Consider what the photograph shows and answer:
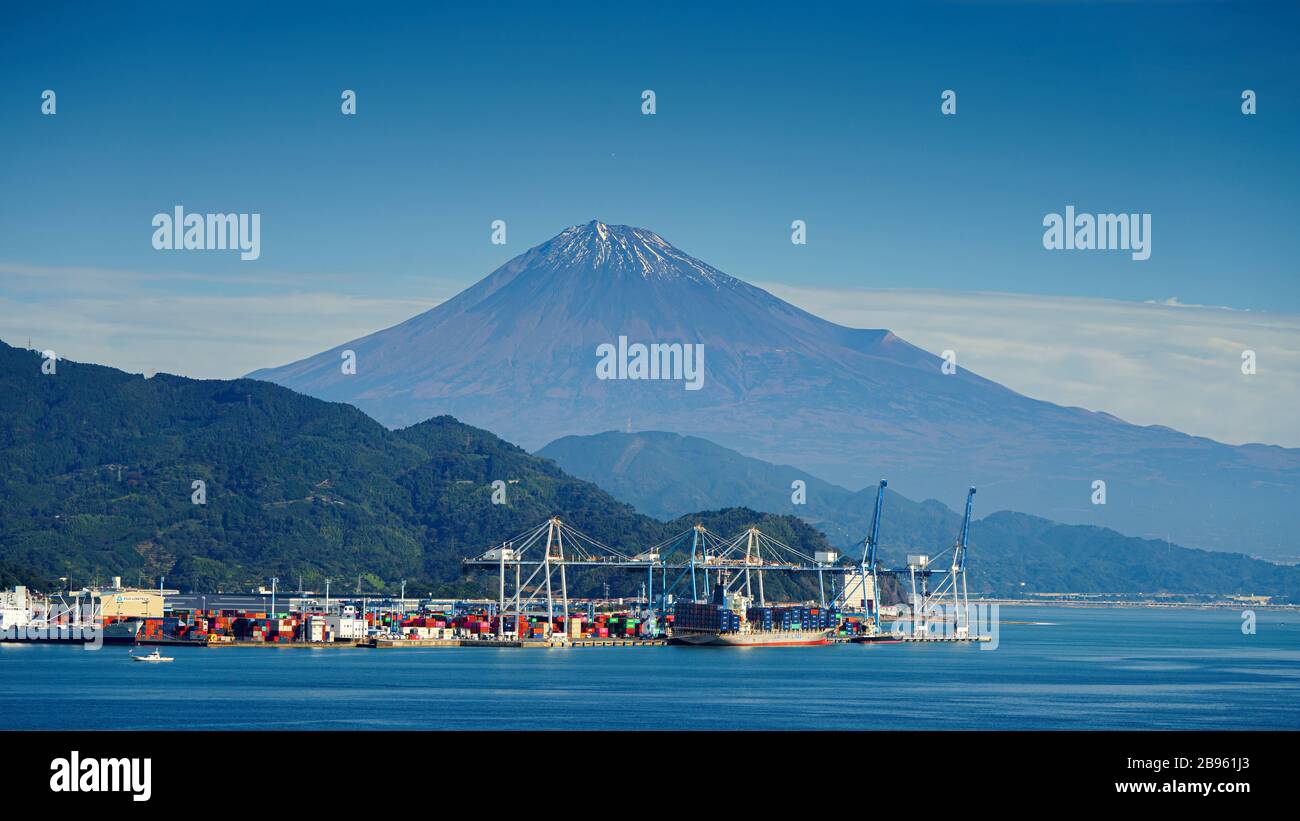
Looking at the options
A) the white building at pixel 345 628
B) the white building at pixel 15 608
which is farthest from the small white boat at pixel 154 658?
the white building at pixel 15 608

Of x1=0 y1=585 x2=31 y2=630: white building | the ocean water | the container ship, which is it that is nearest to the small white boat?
the ocean water

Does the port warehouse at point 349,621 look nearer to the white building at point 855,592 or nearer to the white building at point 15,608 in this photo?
the white building at point 15,608

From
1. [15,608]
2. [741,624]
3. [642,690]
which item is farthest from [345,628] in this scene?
[642,690]

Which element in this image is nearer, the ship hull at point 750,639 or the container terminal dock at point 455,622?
the container terminal dock at point 455,622

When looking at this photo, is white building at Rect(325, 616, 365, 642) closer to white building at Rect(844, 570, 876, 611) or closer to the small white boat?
the small white boat

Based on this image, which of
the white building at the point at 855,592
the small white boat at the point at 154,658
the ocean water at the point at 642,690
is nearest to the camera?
the ocean water at the point at 642,690
